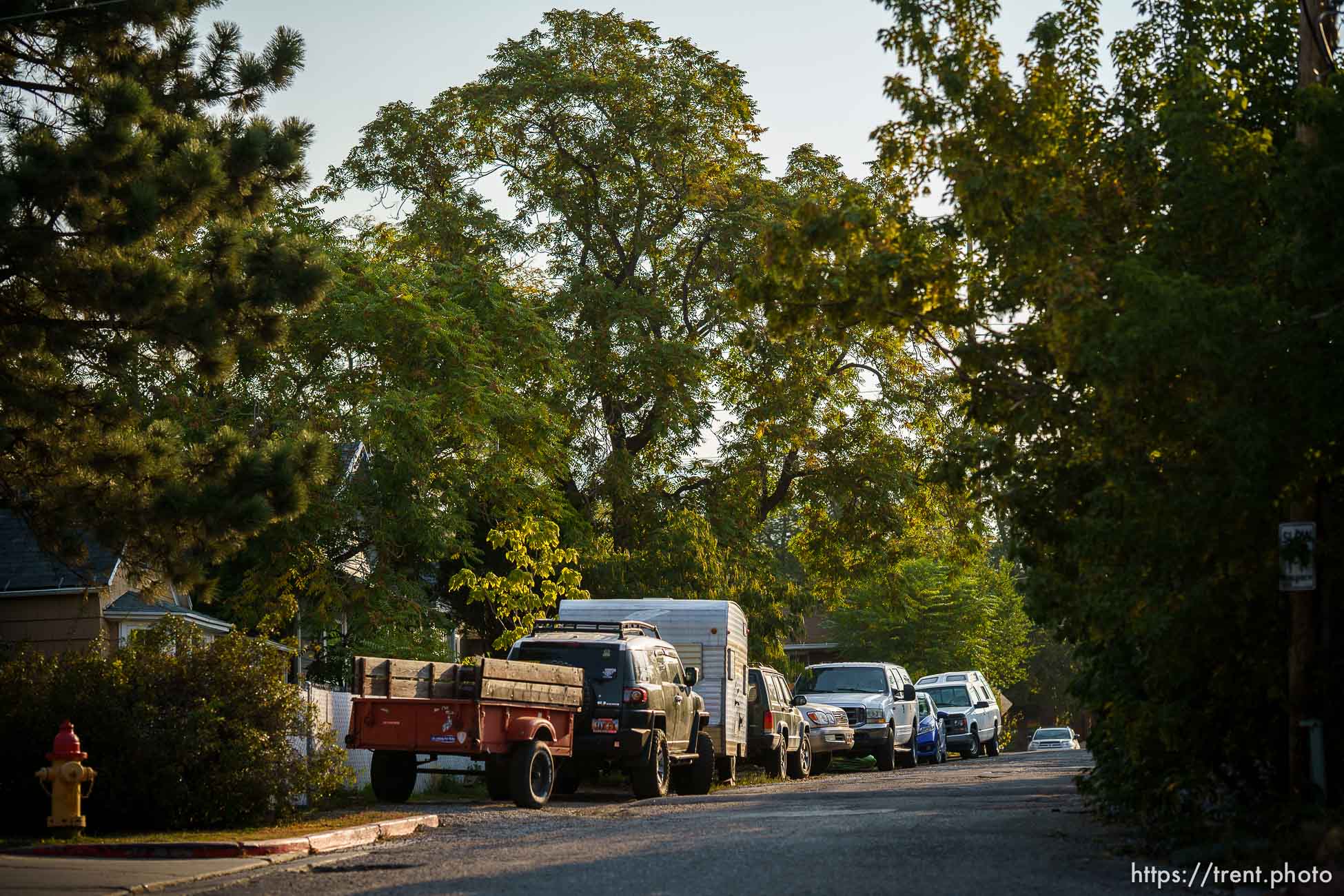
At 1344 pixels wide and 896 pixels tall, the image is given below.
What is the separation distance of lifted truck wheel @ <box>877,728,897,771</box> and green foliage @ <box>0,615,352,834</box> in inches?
717

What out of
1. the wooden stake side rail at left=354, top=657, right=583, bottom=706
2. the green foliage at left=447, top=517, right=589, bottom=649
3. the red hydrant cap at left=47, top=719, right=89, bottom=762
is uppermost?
the green foliage at left=447, top=517, right=589, bottom=649

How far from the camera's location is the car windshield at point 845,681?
111 ft

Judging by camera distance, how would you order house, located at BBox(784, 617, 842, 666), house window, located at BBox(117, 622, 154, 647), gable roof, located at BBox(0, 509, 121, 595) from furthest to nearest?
1. house, located at BBox(784, 617, 842, 666)
2. house window, located at BBox(117, 622, 154, 647)
3. gable roof, located at BBox(0, 509, 121, 595)

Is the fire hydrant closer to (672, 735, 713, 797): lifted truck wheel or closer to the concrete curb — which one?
the concrete curb

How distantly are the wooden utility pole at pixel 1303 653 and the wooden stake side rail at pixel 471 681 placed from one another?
8629mm

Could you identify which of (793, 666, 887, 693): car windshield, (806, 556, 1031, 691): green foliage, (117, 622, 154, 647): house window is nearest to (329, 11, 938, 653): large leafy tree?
(793, 666, 887, 693): car windshield

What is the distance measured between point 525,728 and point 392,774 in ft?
5.87

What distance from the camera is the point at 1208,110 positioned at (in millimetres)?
12188

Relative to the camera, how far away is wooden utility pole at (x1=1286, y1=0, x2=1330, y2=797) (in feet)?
39.8

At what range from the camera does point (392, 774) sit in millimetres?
18812

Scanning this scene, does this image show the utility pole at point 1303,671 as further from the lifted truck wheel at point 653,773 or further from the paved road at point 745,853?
the lifted truck wheel at point 653,773

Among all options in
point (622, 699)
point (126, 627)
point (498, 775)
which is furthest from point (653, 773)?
point (126, 627)

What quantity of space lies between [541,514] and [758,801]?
31.4 ft

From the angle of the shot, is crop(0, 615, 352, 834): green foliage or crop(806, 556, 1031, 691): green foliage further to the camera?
crop(806, 556, 1031, 691): green foliage
